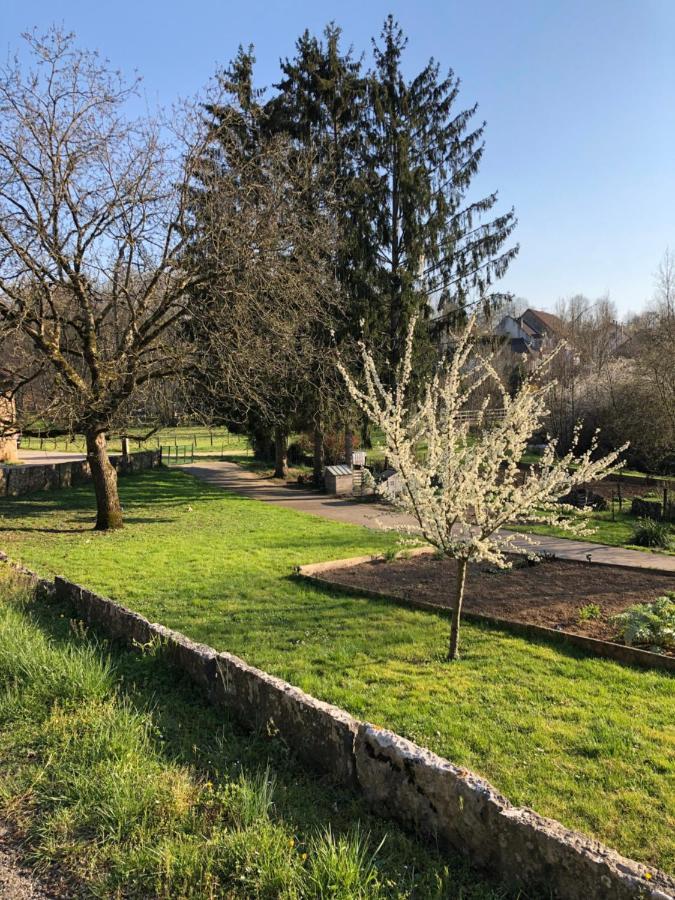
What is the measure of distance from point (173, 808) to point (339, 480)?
16986 millimetres

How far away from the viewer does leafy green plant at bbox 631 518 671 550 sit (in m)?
12.1

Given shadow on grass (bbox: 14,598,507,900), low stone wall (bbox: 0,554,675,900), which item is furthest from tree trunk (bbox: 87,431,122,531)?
low stone wall (bbox: 0,554,675,900)

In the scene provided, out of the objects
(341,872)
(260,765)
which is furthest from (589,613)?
(341,872)

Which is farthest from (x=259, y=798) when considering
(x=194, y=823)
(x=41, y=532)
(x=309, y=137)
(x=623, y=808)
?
(x=309, y=137)

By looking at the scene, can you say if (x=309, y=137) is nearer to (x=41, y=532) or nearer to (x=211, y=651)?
(x=41, y=532)

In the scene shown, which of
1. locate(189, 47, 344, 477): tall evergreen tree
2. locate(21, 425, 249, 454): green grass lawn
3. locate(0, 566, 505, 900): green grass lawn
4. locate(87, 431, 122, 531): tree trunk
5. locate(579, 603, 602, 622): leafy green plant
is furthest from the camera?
locate(21, 425, 249, 454): green grass lawn

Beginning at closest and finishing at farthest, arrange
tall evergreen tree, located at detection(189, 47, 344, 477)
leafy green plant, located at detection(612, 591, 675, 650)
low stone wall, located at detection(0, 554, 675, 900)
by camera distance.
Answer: low stone wall, located at detection(0, 554, 675, 900) → leafy green plant, located at detection(612, 591, 675, 650) → tall evergreen tree, located at detection(189, 47, 344, 477)

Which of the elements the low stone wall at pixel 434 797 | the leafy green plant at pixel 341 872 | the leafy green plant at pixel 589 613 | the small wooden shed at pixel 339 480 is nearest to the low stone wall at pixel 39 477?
the small wooden shed at pixel 339 480

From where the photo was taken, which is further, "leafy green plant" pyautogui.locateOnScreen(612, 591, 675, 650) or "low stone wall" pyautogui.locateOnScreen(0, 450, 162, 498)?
"low stone wall" pyautogui.locateOnScreen(0, 450, 162, 498)

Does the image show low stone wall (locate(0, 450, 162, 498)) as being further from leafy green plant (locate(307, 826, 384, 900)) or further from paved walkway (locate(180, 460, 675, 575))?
leafy green plant (locate(307, 826, 384, 900))

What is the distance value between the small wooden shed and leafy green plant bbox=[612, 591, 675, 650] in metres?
13.5

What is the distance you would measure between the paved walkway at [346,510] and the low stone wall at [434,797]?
2650mm

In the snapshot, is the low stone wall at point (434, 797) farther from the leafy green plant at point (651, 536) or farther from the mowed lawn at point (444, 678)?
the leafy green plant at point (651, 536)

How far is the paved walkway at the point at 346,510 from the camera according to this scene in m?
10.6
